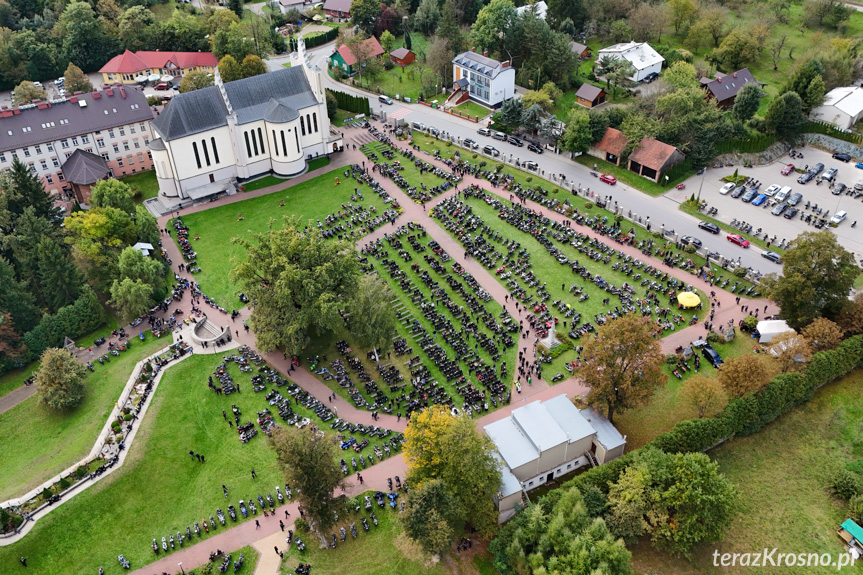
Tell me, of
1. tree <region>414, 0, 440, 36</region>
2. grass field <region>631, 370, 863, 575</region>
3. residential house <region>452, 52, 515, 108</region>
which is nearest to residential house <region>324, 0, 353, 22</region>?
tree <region>414, 0, 440, 36</region>

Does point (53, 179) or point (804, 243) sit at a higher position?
point (804, 243)

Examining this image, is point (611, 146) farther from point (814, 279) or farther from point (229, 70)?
point (229, 70)

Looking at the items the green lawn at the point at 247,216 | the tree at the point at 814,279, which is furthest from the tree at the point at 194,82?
the tree at the point at 814,279

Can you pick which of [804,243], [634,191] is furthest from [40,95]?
[804,243]

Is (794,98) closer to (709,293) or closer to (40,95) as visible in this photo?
(709,293)

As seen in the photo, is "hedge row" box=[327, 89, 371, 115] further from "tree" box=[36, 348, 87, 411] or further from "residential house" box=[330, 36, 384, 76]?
"tree" box=[36, 348, 87, 411]

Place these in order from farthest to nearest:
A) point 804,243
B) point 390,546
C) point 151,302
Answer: point 151,302 → point 804,243 → point 390,546
